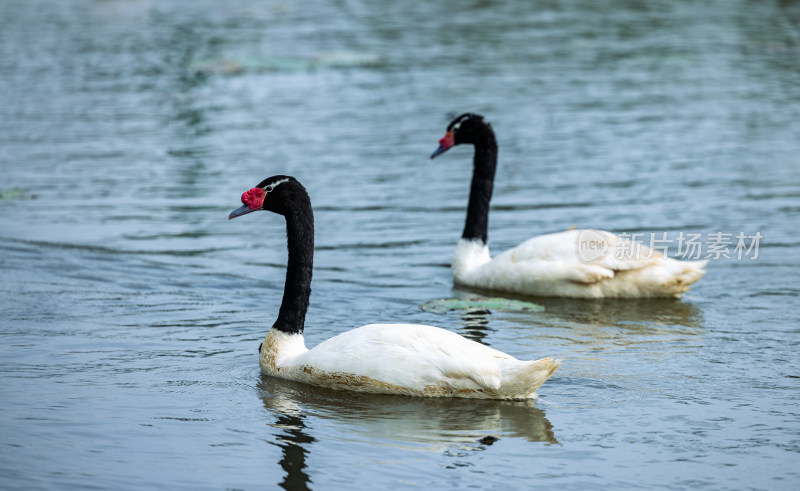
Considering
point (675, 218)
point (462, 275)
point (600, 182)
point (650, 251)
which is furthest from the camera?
point (600, 182)

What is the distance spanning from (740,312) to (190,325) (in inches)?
215

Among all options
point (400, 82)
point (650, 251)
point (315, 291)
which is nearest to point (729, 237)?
point (650, 251)

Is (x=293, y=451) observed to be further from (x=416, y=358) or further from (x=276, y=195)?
(x=276, y=195)

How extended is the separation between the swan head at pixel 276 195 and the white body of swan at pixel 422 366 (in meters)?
1.24

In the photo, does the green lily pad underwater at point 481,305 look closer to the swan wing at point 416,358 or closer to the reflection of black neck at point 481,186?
the reflection of black neck at point 481,186

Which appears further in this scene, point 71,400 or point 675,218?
point 675,218

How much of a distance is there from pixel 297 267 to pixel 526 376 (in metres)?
2.29

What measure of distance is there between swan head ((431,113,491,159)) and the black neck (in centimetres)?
415

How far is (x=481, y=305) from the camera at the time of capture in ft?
41.2

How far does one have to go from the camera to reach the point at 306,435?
8594 mm

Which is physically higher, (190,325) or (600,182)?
(600,182)

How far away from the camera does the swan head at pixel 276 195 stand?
991 cm

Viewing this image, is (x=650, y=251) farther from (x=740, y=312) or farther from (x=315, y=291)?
(x=315, y=291)

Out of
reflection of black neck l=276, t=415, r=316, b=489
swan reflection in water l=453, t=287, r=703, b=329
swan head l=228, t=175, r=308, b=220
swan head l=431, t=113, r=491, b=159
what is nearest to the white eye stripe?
swan head l=228, t=175, r=308, b=220
